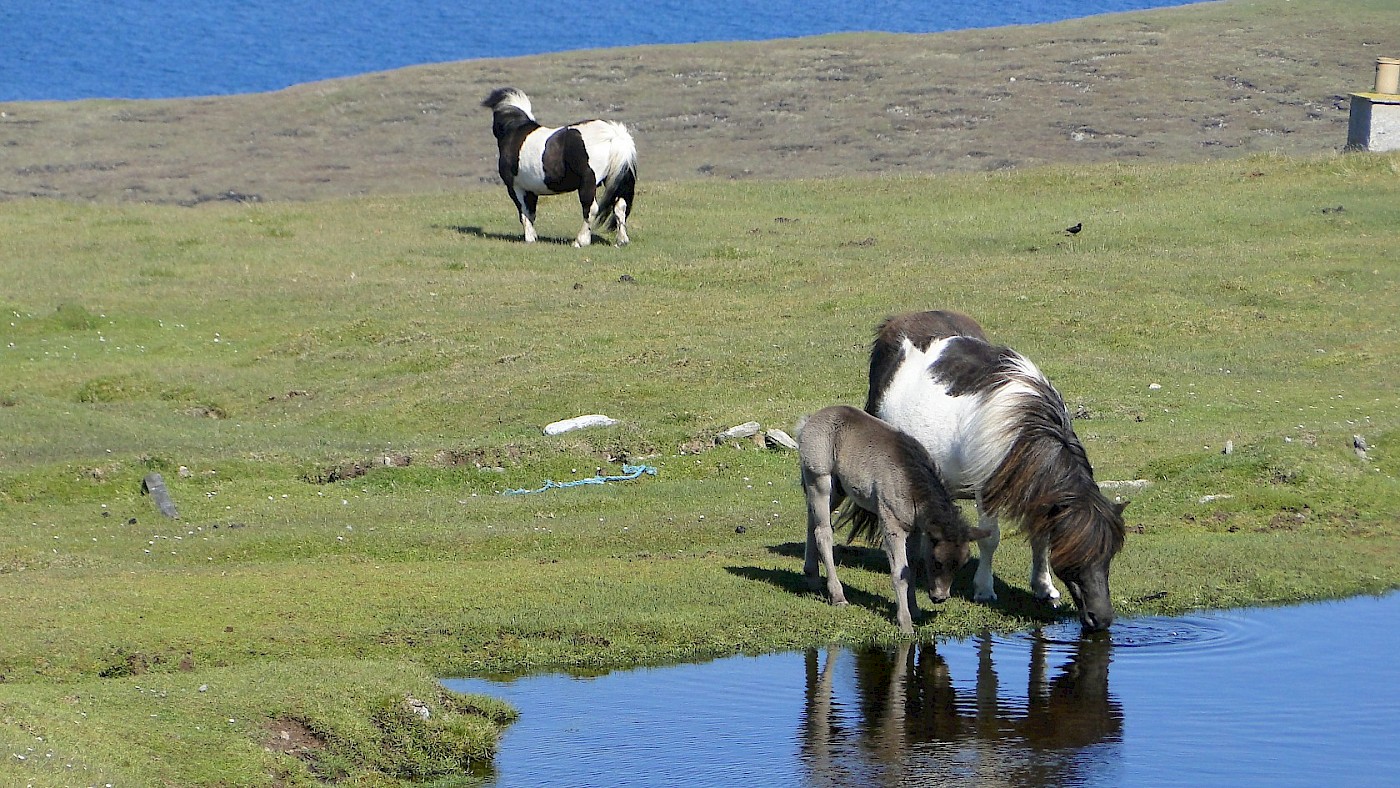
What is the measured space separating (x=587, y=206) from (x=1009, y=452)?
64.7ft

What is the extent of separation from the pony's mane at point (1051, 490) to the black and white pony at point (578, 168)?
18.9 m

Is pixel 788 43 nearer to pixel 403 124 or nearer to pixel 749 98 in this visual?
pixel 749 98

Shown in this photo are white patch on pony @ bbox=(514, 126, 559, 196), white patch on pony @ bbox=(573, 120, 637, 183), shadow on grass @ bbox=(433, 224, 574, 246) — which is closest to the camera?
white patch on pony @ bbox=(573, 120, 637, 183)

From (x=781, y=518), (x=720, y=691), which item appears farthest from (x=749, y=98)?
(x=720, y=691)

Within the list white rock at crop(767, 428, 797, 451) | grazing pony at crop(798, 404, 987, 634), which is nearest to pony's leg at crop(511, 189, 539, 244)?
white rock at crop(767, 428, 797, 451)

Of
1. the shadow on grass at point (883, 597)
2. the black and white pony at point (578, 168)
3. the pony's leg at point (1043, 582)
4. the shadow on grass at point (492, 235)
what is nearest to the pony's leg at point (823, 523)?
the shadow on grass at point (883, 597)

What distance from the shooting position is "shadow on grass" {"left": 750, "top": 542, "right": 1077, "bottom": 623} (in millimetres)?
11664

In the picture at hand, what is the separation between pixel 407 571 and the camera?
1280 centimetres

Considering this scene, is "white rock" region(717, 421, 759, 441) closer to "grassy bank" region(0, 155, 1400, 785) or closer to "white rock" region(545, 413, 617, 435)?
"grassy bank" region(0, 155, 1400, 785)

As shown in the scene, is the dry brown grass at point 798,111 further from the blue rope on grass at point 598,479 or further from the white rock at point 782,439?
the blue rope on grass at point 598,479

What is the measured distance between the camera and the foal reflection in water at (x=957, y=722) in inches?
344

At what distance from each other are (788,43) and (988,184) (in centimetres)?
3710

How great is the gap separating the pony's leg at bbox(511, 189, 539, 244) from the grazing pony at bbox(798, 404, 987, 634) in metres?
19.5

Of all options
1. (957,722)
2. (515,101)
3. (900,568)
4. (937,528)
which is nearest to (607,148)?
(515,101)
